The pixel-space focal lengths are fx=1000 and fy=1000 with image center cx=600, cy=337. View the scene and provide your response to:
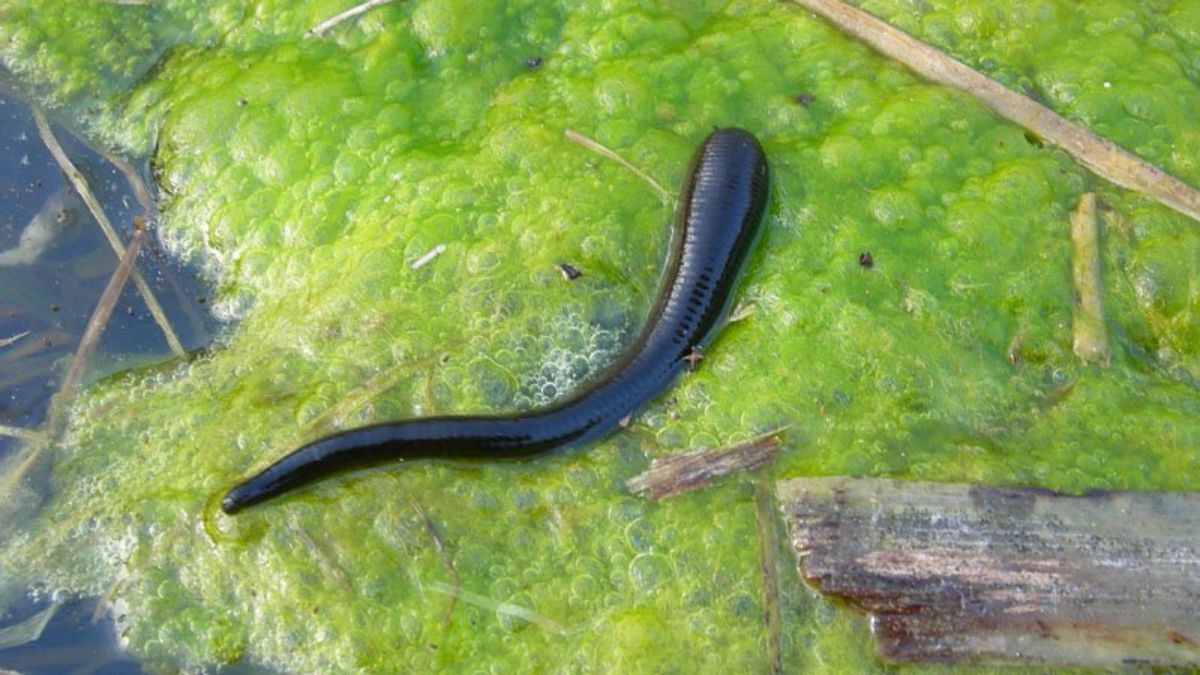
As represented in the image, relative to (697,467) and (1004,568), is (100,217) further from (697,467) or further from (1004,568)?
(1004,568)

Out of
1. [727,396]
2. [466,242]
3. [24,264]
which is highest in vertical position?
[24,264]

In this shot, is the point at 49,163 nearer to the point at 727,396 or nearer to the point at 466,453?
the point at 466,453

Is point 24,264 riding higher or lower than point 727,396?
higher

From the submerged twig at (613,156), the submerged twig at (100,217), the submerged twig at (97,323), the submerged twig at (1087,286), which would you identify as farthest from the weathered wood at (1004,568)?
the submerged twig at (97,323)

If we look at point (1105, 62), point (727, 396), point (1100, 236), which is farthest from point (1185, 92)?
point (727, 396)

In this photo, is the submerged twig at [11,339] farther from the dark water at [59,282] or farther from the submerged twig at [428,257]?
the submerged twig at [428,257]

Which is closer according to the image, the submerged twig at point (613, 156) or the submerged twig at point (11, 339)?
the submerged twig at point (11, 339)

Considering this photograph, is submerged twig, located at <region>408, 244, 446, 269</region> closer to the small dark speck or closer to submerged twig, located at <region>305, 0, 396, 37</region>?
the small dark speck

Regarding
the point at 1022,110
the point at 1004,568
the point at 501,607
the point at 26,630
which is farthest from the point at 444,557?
the point at 1022,110
